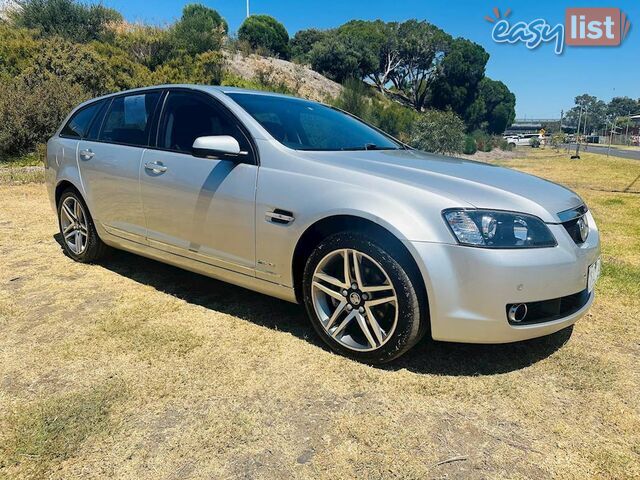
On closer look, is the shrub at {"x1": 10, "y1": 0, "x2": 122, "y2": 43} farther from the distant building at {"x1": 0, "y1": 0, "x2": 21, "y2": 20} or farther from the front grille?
the front grille

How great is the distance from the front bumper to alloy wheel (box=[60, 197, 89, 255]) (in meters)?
3.22

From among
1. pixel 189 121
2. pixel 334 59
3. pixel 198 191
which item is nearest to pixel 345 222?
pixel 198 191

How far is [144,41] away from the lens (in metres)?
24.0

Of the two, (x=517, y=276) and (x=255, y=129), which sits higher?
(x=255, y=129)

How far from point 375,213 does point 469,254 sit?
1.64ft

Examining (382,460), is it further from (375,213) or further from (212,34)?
(212,34)

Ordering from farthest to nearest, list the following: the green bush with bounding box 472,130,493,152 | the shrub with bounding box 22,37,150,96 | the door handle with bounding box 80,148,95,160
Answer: the green bush with bounding box 472,130,493,152, the shrub with bounding box 22,37,150,96, the door handle with bounding box 80,148,95,160

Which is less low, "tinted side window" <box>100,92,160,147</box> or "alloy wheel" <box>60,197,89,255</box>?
"tinted side window" <box>100,92,160,147</box>

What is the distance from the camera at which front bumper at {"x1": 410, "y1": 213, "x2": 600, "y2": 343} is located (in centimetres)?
229

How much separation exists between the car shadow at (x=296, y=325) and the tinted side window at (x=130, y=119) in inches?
45.1

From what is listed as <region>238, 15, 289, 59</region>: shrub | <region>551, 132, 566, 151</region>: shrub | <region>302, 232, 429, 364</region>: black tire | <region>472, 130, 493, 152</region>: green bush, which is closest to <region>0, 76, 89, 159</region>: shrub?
<region>302, 232, 429, 364</region>: black tire

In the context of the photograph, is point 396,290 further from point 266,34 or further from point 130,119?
point 266,34

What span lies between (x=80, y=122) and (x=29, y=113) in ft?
31.2

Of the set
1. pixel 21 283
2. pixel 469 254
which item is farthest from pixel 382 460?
pixel 21 283
